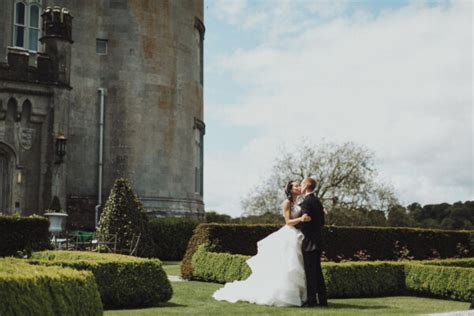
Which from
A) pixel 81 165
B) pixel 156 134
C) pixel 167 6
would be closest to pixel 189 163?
pixel 156 134

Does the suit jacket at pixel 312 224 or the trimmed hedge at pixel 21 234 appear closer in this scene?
the suit jacket at pixel 312 224

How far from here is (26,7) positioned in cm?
2600

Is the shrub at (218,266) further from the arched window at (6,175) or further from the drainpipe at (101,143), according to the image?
the drainpipe at (101,143)

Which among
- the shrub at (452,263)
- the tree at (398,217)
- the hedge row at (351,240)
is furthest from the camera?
the tree at (398,217)

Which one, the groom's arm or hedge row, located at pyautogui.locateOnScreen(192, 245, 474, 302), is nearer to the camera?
the groom's arm

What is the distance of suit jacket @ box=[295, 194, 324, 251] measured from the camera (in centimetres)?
1148

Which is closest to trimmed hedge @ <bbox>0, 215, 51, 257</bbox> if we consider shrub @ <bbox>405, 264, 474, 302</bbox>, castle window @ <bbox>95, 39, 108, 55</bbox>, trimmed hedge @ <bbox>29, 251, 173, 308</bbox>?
trimmed hedge @ <bbox>29, 251, 173, 308</bbox>

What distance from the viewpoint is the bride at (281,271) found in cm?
1143

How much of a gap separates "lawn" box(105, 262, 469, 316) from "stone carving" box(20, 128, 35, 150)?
35.8 feet

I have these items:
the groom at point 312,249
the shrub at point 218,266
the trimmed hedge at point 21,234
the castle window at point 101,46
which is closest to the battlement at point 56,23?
the castle window at point 101,46

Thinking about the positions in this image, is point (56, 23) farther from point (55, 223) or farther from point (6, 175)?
point (55, 223)

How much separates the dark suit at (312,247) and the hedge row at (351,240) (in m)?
5.41

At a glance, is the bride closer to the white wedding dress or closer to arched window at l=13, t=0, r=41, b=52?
the white wedding dress

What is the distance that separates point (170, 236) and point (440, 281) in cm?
1221
